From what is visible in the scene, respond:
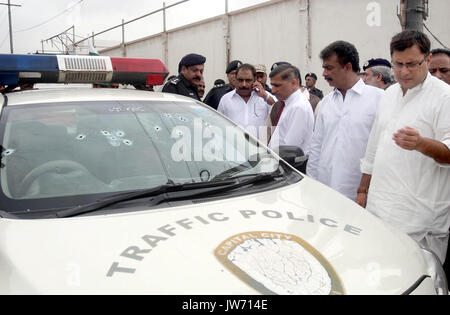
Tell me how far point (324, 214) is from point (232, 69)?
386 centimetres

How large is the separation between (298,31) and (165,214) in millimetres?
8892

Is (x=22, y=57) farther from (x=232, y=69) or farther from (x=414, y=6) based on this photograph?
(x=414, y=6)

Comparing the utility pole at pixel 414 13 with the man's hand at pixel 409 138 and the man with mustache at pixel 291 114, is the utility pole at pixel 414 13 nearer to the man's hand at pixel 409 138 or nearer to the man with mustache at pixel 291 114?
the man with mustache at pixel 291 114

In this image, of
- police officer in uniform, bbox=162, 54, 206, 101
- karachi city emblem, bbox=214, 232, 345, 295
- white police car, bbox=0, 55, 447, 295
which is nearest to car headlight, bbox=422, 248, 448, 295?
white police car, bbox=0, 55, 447, 295

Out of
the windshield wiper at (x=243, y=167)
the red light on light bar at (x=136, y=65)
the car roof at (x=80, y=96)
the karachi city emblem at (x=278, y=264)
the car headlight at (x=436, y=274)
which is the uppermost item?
the red light on light bar at (x=136, y=65)

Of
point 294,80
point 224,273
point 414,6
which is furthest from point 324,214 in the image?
point 414,6

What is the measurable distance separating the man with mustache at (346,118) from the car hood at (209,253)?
1200mm

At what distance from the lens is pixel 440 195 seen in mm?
2377

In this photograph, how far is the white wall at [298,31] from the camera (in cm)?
814

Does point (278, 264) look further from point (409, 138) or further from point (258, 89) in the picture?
point (258, 89)

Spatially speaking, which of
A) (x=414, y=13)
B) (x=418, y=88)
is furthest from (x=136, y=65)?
(x=414, y=13)

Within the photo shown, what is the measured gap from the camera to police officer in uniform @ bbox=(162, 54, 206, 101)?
4.34 metres

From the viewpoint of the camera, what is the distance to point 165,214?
1.74m

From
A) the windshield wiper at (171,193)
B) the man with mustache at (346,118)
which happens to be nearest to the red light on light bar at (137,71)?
the man with mustache at (346,118)
